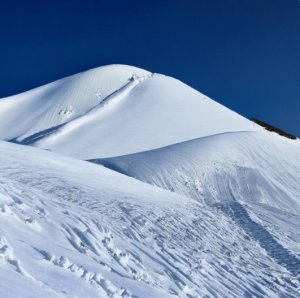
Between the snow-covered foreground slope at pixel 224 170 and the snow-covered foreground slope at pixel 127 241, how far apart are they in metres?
1.92

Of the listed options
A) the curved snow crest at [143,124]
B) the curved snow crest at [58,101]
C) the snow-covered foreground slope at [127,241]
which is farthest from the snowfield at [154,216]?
the curved snow crest at [58,101]

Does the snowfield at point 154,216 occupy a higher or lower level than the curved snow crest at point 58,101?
lower

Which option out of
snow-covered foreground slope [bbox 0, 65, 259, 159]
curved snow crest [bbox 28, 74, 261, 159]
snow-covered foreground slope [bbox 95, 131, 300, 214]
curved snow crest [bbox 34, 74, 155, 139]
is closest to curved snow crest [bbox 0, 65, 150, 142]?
snow-covered foreground slope [bbox 0, 65, 259, 159]

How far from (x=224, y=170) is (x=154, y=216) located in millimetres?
8388

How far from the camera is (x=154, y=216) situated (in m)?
10.1

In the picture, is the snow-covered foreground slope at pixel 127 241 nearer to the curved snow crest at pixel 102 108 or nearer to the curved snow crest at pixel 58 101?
the curved snow crest at pixel 102 108

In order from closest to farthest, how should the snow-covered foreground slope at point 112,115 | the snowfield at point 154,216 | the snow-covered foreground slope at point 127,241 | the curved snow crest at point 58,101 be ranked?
the snow-covered foreground slope at point 127,241, the snowfield at point 154,216, the snow-covered foreground slope at point 112,115, the curved snow crest at point 58,101

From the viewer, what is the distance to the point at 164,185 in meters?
15.9

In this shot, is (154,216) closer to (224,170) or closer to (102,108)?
(224,170)

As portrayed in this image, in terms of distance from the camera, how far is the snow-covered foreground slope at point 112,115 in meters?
25.6

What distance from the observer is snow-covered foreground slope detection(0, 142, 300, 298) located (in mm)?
5230

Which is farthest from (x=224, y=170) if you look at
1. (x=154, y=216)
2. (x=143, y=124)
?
(x=143, y=124)

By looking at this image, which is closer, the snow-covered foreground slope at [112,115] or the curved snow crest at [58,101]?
the snow-covered foreground slope at [112,115]

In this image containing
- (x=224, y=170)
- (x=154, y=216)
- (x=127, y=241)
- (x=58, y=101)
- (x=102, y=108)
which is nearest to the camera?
(x=127, y=241)
